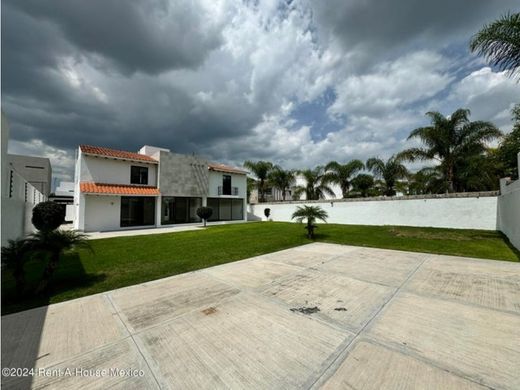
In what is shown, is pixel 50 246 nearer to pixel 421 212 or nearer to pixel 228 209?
pixel 421 212

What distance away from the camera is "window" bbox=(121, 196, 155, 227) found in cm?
1875

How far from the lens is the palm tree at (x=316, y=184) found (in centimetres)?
2463

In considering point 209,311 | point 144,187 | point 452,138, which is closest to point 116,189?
point 144,187

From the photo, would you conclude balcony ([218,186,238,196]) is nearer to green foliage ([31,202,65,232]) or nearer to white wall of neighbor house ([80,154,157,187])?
white wall of neighbor house ([80,154,157,187])

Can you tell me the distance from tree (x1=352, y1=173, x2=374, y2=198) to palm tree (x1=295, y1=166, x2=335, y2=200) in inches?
113

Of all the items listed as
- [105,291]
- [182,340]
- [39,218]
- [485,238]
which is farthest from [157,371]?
[485,238]

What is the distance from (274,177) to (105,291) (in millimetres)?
24271

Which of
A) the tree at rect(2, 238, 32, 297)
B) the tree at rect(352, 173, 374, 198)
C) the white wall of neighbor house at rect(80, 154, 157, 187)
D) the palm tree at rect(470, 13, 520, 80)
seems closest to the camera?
the tree at rect(2, 238, 32, 297)

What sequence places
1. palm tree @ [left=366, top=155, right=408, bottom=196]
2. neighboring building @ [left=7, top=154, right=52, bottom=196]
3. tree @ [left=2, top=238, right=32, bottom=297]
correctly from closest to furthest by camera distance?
1. tree @ [left=2, top=238, right=32, bottom=297]
2. palm tree @ [left=366, top=155, right=408, bottom=196]
3. neighboring building @ [left=7, top=154, right=52, bottom=196]

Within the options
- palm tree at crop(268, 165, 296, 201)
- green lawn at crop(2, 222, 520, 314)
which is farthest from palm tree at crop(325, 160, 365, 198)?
green lawn at crop(2, 222, 520, 314)

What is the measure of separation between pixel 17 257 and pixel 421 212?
18.7 metres

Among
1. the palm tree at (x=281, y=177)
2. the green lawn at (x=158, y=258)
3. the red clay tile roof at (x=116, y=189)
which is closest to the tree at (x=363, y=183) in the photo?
the palm tree at (x=281, y=177)

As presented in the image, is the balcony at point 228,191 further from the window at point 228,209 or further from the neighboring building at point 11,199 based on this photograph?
the neighboring building at point 11,199

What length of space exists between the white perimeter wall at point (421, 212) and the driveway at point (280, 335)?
33.2ft
